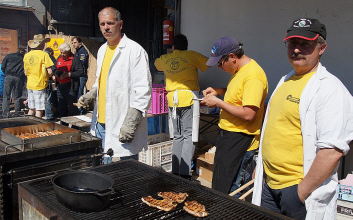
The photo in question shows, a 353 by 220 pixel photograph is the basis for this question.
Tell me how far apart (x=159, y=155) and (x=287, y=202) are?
10.7 feet

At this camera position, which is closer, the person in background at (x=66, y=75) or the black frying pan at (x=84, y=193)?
the black frying pan at (x=84, y=193)

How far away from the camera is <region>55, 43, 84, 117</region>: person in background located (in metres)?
8.89

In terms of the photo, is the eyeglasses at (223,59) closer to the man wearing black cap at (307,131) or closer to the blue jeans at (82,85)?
the man wearing black cap at (307,131)

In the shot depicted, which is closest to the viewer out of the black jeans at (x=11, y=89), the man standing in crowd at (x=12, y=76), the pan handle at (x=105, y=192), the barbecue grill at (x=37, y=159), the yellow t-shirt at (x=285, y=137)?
the pan handle at (x=105, y=192)

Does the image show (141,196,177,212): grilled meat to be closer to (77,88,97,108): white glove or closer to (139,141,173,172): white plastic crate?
(77,88,97,108): white glove

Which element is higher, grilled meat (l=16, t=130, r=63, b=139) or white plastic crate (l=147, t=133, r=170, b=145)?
grilled meat (l=16, t=130, r=63, b=139)

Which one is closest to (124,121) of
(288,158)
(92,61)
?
(288,158)

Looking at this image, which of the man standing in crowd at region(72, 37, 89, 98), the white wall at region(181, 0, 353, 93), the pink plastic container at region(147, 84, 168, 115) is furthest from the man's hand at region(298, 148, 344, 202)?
the man standing in crowd at region(72, 37, 89, 98)

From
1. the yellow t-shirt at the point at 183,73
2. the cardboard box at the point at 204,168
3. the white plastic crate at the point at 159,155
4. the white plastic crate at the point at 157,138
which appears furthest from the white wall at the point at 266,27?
the white plastic crate at the point at 159,155

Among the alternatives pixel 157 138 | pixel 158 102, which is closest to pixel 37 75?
pixel 158 102

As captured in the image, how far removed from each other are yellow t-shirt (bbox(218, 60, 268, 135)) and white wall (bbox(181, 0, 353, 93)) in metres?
1.84

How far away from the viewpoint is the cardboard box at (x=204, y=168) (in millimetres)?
5071

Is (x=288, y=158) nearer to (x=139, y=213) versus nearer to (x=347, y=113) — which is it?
(x=347, y=113)

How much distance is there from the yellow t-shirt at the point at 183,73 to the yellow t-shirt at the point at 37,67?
4.54 metres
